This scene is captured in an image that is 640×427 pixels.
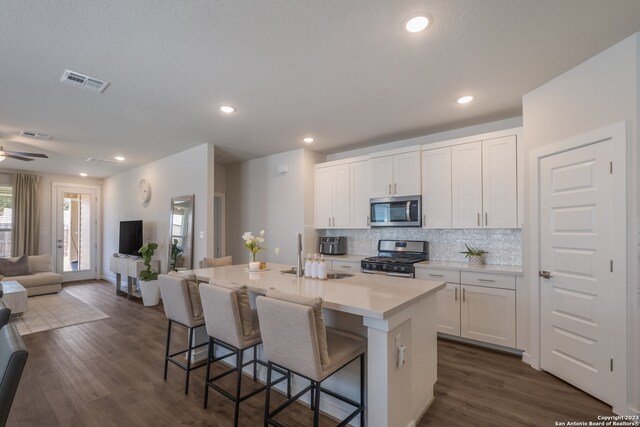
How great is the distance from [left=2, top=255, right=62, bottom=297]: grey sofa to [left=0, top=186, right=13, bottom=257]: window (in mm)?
694

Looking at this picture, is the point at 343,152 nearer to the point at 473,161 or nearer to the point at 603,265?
the point at 473,161

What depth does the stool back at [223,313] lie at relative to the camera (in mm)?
2057

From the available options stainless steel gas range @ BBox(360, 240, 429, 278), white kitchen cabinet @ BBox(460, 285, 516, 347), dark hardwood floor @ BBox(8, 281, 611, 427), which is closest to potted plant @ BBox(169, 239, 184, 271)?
dark hardwood floor @ BBox(8, 281, 611, 427)

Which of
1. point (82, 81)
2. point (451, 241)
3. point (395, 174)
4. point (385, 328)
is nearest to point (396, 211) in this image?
point (395, 174)

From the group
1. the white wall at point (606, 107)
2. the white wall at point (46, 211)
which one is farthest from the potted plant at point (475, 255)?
the white wall at point (46, 211)

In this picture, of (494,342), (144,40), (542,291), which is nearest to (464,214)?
(542,291)

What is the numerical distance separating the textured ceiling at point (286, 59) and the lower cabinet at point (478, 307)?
1.92 m

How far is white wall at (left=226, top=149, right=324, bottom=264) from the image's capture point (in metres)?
5.18

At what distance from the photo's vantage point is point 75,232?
25.6ft

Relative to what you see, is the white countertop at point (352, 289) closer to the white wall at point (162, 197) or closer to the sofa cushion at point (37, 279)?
the white wall at point (162, 197)

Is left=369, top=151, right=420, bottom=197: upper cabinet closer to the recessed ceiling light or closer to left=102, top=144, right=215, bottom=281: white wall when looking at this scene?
the recessed ceiling light

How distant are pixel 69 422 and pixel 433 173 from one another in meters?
4.28

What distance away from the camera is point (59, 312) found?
4934mm

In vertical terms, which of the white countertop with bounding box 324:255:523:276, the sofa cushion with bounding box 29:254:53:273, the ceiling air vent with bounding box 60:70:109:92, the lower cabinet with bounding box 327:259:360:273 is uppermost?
the ceiling air vent with bounding box 60:70:109:92
